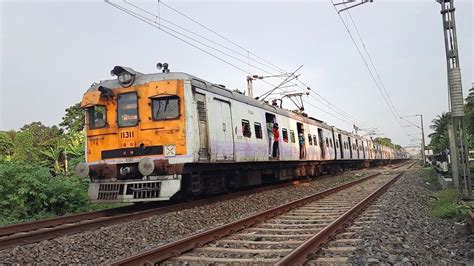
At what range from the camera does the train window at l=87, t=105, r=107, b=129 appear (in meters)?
10.6

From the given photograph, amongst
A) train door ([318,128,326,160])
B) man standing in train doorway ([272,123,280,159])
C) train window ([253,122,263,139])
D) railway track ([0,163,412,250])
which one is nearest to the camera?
railway track ([0,163,412,250])

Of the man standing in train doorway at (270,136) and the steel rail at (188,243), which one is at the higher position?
the man standing in train doorway at (270,136)

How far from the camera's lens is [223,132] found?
11.2 metres

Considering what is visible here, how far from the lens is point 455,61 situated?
1069cm

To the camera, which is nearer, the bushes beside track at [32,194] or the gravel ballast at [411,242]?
the gravel ballast at [411,242]

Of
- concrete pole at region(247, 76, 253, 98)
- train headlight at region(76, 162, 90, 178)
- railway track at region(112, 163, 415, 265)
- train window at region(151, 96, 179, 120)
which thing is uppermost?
concrete pole at region(247, 76, 253, 98)

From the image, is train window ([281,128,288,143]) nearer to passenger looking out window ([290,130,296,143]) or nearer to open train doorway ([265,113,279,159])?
passenger looking out window ([290,130,296,143])

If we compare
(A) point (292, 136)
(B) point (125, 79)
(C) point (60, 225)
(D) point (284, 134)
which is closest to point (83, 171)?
(C) point (60, 225)

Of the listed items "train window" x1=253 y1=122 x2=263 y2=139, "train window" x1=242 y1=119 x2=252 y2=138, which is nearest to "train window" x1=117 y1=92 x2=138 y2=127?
"train window" x1=242 y1=119 x2=252 y2=138

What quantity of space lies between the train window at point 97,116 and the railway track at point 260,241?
499cm

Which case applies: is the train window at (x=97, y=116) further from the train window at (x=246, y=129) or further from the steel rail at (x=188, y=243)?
the steel rail at (x=188, y=243)

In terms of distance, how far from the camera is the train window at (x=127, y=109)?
33.3ft

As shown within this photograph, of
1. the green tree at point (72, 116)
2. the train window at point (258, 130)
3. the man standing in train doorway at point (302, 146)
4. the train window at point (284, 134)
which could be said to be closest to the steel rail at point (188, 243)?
the train window at point (258, 130)

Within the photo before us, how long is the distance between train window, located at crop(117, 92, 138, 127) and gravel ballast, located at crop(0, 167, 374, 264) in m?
2.73
